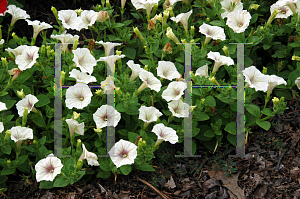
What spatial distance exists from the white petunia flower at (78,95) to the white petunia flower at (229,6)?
1.84 m

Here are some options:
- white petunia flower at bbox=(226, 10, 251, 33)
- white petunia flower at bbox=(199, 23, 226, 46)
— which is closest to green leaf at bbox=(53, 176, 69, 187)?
white petunia flower at bbox=(199, 23, 226, 46)

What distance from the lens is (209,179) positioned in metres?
2.92

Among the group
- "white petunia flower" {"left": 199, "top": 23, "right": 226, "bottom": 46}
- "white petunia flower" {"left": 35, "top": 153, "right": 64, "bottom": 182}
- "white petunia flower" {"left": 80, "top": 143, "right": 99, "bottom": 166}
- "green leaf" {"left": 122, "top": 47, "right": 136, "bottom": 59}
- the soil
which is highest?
"white petunia flower" {"left": 199, "top": 23, "right": 226, "bottom": 46}

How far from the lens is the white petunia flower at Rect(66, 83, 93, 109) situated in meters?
2.63

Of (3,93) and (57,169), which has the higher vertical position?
(3,93)

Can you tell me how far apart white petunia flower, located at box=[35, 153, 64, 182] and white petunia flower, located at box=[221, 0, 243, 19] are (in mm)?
2404

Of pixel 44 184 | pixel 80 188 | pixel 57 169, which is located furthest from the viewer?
pixel 80 188

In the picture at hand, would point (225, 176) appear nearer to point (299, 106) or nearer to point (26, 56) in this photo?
point (299, 106)

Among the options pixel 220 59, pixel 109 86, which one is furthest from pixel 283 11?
pixel 109 86

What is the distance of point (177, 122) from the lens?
3.30 meters

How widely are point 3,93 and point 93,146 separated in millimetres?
1023

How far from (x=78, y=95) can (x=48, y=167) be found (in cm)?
67

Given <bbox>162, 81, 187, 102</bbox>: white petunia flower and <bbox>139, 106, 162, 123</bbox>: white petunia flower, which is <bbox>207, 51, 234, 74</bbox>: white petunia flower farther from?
<bbox>139, 106, 162, 123</bbox>: white petunia flower

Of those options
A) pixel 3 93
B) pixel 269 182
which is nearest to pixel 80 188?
pixel 3 93
